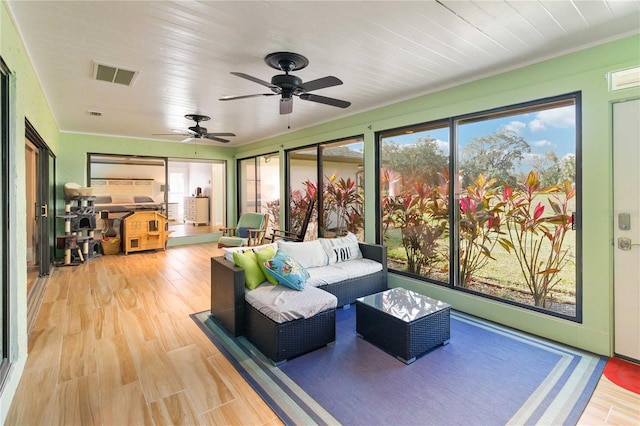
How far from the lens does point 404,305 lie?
2.88 m

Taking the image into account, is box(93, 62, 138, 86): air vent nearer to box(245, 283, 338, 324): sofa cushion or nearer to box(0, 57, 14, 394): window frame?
box(0, 57, 14, 394): window frame

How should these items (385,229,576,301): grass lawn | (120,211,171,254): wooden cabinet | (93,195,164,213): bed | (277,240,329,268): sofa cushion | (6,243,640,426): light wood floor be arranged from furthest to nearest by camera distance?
(93,195,164,213): bed < (120,211,171,254): wooden cabinet < (277,240,329,268): sofa cushion < (385,229,576,301): grass lawn < (6,243,640,426): light wood floor

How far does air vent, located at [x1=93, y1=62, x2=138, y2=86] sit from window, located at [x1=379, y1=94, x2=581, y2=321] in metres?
3.26

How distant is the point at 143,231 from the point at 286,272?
17.9 ft

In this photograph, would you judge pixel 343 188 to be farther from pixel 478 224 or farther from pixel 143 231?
pixel 143 231

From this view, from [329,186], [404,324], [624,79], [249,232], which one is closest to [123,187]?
[249,232]

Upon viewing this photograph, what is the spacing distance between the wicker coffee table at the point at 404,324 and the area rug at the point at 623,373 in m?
1.15

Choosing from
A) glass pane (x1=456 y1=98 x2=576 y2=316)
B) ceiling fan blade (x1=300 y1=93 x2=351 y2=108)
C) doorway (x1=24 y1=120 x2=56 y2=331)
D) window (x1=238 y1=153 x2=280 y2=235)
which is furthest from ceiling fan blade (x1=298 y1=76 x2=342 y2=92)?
window (x1=238 y1=153 x2=280 y2=235)

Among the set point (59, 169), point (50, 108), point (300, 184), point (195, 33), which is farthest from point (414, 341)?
point (59, 169)

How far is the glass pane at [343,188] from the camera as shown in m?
5.00

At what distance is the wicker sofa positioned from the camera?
8.29 feet

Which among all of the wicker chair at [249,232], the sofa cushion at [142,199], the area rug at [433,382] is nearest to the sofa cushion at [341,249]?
the area rug at [433,382]

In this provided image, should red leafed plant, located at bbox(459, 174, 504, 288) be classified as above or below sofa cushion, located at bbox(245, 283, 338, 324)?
above

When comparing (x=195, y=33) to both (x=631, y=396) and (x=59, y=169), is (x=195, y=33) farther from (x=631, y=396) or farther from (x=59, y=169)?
(x=59, y=169)
